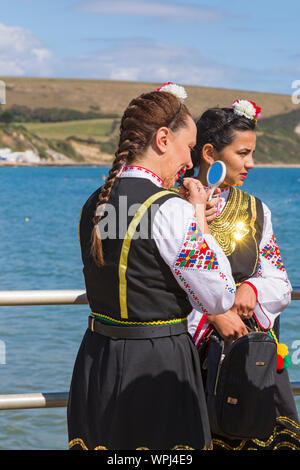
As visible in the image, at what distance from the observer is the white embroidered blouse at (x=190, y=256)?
6.91 ft

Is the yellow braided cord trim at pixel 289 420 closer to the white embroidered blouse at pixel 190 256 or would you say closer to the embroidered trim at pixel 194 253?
the white embroidered blouse at pixel 190 256

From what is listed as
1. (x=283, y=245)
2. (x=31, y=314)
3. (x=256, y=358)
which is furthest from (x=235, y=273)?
(x=283, y=245)

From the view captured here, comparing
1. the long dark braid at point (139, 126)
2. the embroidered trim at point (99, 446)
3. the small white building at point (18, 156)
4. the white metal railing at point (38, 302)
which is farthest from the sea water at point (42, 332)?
the small white building at point (18, 156)

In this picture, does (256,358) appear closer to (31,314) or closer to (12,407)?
(12,407)

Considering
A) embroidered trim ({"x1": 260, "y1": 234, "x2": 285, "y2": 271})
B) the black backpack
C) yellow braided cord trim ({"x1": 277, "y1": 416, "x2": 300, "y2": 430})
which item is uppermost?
embroidered trim ({"x1": 260, "y1": 234, "x2": 285, "y2": 271})

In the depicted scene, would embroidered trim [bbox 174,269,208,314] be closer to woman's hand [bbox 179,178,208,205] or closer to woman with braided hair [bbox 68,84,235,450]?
woman with braided hair [bbox 68,84,235,450]

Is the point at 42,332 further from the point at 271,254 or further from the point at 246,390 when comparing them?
the point at 246,390

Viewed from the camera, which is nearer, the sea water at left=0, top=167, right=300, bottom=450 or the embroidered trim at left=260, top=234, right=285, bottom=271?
the embroidered trim at left=260, top=234, right=285, bottom=271

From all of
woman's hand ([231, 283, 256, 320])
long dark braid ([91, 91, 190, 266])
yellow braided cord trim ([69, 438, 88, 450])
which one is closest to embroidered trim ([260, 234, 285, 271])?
woman's hand ([231, 283, 256, 320])

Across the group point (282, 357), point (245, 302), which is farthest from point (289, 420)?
point (245, 302)

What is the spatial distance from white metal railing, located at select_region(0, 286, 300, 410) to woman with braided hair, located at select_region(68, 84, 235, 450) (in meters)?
0.70

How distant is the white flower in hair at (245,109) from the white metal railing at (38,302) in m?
0.96

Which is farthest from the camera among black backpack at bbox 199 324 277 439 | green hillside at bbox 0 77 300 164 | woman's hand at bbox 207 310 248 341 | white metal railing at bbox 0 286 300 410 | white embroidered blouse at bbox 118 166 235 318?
green hillside at bbox 0 77 300 164

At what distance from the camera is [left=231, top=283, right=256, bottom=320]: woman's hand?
255 centimetres
